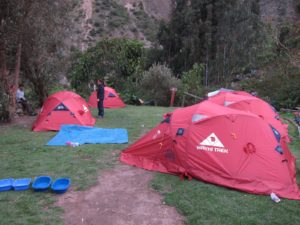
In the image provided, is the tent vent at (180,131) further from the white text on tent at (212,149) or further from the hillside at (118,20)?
the hillside at (118,20)

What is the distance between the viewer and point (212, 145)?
5.47 metres

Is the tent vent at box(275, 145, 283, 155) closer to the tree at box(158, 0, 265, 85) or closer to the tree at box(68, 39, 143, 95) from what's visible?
the tree at box(68, 39, 143, 95)

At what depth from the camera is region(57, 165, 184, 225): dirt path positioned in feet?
13.7

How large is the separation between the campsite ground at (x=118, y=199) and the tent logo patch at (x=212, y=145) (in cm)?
61

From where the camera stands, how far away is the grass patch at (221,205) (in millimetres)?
4160

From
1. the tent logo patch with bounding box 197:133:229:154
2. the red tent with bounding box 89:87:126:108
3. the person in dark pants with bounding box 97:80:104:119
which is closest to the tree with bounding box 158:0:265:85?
the red tent with bounding box 89:87:126:108

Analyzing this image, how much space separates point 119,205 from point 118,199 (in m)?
0.21

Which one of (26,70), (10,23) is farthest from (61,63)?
(10,23)

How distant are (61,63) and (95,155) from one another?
7.35 meters

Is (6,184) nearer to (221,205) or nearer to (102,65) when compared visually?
(221,205)

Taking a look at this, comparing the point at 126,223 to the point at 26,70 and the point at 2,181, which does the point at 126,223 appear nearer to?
the point at 2,181

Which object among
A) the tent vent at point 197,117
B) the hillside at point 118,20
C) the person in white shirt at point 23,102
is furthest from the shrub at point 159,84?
the hillside at point 118,20

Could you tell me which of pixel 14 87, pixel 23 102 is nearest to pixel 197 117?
pixel 14 87

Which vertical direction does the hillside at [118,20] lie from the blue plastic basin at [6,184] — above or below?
above
